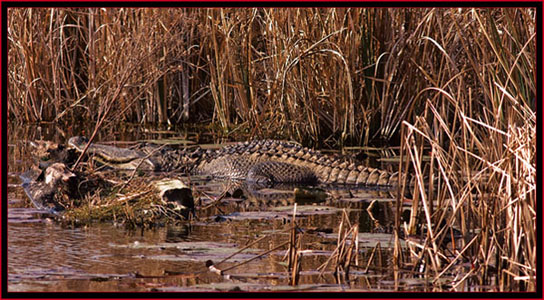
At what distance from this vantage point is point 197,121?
50.0 ft

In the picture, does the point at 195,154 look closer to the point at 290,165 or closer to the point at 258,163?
the point at 258,163

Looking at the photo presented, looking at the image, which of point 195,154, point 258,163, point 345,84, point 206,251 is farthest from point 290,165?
point 206,251

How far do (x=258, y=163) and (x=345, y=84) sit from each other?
1.79m

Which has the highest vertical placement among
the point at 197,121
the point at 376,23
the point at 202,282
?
the point at 376,23

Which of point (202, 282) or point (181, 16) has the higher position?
point (181, 16)

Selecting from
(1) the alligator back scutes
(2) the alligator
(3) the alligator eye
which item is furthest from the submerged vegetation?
(3) the alligator eye

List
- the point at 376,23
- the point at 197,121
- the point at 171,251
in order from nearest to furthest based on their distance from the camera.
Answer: the point at 171,251, the point at 376,23, the point at 197,121

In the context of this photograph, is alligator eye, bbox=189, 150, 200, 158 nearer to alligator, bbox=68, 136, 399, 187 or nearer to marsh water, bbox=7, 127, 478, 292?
alligator, bbox=68, 136, 399, 187

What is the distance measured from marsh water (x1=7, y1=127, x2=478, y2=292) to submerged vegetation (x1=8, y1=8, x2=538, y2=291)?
1.00ft

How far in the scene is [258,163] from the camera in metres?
9.98

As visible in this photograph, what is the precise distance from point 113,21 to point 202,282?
9665 mm

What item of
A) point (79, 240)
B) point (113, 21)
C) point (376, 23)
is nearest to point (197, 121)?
point (113, 21)

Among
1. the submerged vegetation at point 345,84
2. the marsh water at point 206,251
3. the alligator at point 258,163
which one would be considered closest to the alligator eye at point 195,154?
the alligator at point 258,163

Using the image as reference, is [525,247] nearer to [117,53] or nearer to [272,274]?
[272,274]
